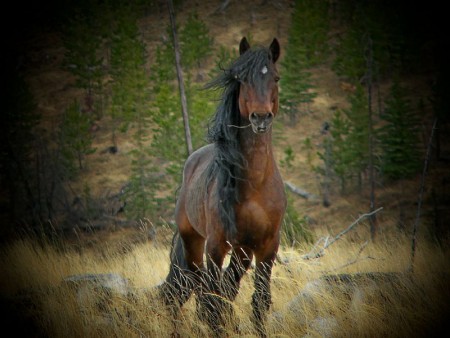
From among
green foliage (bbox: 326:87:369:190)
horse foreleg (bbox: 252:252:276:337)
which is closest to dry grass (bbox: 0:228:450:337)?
horse foreleg (bbox: 252:252:276:337)

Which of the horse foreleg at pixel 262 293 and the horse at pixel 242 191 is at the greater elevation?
the horse at pixel 242 191

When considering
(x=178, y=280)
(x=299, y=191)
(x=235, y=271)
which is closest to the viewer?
(x=235, y=271)

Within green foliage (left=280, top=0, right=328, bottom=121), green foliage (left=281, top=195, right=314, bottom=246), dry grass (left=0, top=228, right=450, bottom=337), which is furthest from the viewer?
green foliage (left=280, top=0, right=328, bottom=121)

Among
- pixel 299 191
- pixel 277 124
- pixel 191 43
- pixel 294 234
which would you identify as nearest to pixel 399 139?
pixel 277 124

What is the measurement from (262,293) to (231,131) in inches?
69.3

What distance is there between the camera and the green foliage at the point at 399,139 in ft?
81.3

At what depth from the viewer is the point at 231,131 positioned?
3.85m

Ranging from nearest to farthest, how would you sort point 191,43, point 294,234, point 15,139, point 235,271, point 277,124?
1. point 235,271
2. point 294,234
3. point 15,139
4. point 277,124
5. point 191,43

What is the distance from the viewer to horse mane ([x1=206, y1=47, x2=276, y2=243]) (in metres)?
3.62

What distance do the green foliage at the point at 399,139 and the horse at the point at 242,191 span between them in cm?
2367

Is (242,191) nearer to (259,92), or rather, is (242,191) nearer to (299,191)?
(259,92)

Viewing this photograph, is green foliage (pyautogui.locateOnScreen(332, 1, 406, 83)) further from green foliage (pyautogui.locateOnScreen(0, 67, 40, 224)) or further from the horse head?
the horse head

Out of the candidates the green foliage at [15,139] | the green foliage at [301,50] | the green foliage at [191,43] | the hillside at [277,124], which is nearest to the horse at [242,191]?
the hillside at [277,124]

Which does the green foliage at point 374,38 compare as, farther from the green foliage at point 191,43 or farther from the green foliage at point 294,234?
the green foliage at point 294,234
